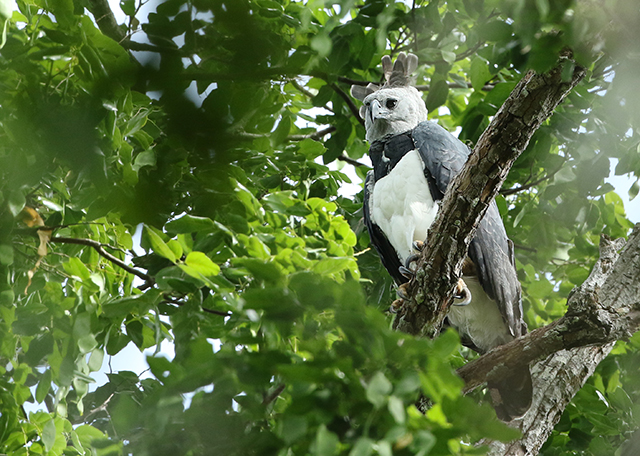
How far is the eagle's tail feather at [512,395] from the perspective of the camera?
2757mm

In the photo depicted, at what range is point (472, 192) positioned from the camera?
2.18 meters

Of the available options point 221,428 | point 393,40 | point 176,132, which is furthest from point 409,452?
point 393,40

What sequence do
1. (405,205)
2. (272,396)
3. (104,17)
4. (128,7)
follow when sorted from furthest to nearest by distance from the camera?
(405,205) → (272,396) → (104,17) → (128,7)

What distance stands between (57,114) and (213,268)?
46.1 inches

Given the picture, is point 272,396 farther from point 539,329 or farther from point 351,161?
point 351,161

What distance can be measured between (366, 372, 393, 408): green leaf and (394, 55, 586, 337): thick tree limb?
43.0 inches

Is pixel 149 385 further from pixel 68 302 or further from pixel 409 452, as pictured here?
pixel 409 452

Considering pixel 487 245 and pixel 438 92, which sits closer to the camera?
→ pixel 487 245

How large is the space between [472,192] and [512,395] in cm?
114

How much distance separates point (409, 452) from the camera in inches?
45.8

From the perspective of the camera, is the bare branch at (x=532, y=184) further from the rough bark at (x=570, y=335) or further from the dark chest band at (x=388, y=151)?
the rough bark at (x=570, y=335)

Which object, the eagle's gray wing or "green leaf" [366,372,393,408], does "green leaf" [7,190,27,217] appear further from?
the eagle's gray wing

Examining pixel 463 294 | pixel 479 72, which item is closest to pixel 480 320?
pixel 463 294

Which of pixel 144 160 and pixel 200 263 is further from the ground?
A: pixel 144 160
